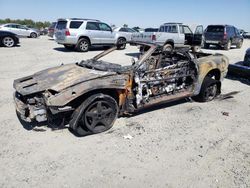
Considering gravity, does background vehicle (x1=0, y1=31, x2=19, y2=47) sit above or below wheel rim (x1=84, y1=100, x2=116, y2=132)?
above

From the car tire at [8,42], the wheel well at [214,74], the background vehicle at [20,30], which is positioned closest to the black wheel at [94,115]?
the wheel well at [214,74]

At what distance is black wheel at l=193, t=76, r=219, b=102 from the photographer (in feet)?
20.5

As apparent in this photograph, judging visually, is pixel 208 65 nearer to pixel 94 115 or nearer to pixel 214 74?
pixel 214 74

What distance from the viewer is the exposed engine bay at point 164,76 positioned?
4957 millimetres

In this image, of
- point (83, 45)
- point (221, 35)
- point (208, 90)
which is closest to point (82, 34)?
point (83, 45)

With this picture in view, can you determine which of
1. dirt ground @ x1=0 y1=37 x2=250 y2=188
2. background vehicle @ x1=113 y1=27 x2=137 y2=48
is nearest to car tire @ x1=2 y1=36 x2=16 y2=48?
background vehicle @ x1=113 y1=27 x2=137 y2=48

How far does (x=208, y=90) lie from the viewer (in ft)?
21.0

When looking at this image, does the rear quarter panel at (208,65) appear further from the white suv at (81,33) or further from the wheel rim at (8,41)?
the wheel rim at (8,41)

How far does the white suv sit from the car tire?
150 inches

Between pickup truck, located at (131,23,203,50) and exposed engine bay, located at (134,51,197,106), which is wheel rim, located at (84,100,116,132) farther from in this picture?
pickup truck, located at (131,23,203,50)

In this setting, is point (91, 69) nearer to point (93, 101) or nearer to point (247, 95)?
point (93, 101)

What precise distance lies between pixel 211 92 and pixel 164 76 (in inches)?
72.2

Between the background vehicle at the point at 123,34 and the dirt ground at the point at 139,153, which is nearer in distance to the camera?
the dirt ground at the point at 139,153


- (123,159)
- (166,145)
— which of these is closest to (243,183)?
(166,145)
